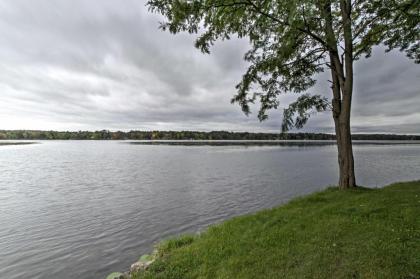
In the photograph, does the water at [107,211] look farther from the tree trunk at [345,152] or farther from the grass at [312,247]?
the tree trunk at [345,152]

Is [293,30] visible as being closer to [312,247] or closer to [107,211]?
[312,247]

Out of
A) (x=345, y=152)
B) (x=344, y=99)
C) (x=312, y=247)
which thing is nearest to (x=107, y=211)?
(x=312, y=247)

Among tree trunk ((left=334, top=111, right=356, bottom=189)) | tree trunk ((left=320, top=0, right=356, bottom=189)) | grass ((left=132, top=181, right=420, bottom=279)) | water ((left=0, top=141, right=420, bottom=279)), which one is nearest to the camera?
grass ((left=132, top=181, right=420, bottom=279))

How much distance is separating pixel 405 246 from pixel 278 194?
1369 centimetres

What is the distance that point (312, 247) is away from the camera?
19.1 ft

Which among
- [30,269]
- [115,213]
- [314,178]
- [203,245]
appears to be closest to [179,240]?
[203,245]

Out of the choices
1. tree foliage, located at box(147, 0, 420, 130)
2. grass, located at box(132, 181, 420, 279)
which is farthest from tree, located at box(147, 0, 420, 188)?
grass, located at box(132, 181, 420, 279)

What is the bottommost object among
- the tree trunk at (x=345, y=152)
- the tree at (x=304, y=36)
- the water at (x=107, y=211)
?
the water at (x=107, y=211)

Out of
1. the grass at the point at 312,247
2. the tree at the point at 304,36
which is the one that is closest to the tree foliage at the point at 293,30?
the tree at the point at 304,36

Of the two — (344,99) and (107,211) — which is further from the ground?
(344,99)

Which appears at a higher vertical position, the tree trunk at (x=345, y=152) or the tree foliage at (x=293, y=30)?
the tree foliage at (x=293, y=30)

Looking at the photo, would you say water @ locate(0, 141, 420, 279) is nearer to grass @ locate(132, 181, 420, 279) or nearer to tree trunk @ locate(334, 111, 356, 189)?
grass @ locate(132, 181, 420, 279)

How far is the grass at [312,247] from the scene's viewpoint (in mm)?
4855

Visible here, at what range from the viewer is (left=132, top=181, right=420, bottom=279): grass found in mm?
4855
